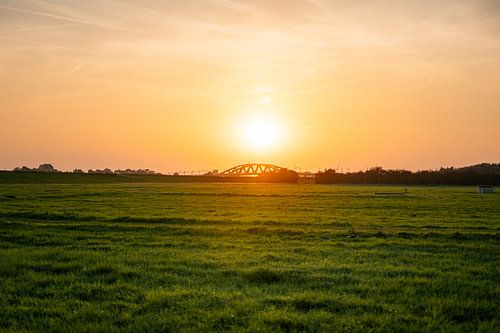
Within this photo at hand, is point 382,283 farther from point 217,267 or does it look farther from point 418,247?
point 418,247

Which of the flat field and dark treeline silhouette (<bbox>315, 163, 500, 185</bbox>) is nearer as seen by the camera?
the flat field

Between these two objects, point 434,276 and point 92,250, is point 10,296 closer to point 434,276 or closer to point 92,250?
point 92,250

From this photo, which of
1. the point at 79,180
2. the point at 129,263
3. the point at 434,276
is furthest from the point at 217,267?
the point at 79,180

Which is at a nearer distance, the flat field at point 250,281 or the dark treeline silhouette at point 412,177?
the flat field at point 250,281

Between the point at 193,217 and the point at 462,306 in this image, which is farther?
the point at 193,217

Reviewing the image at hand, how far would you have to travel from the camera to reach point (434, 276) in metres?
14.4

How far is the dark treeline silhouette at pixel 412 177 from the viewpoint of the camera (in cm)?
13538

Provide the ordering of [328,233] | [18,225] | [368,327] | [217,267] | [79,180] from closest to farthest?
1. [368,327]
2. [217,267]
3. [328,233]
4. [18,225]
5. [79,180]

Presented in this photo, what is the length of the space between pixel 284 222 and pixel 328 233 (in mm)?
5831

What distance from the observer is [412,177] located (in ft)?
481

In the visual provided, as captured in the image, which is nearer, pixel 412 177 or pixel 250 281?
pixel 250 281

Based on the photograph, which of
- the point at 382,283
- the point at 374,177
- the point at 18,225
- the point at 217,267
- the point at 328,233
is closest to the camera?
the point at 382,283

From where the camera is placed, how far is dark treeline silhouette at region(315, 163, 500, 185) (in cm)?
13538

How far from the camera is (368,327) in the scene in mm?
9742
